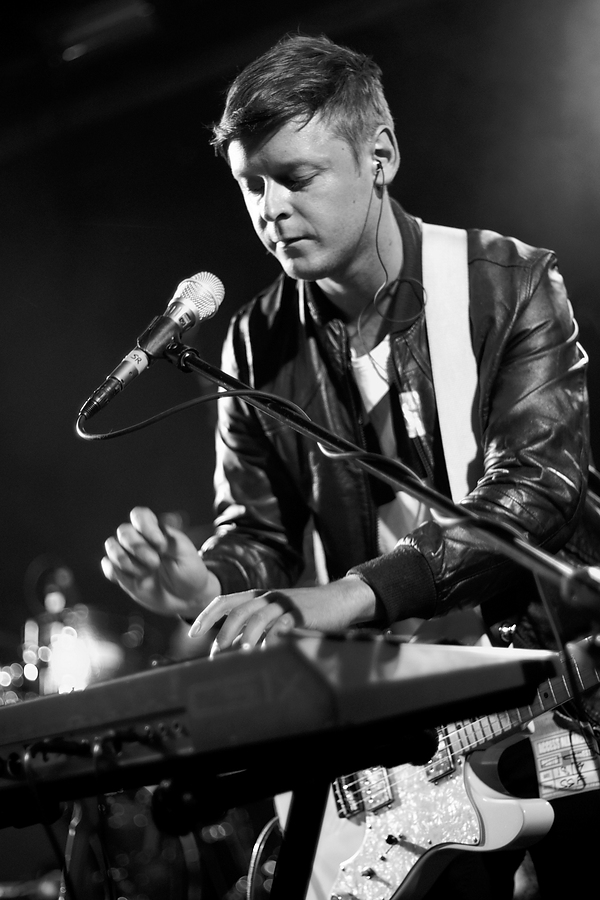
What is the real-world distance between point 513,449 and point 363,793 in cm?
93

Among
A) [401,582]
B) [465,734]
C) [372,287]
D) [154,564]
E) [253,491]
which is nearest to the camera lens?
[154,564]

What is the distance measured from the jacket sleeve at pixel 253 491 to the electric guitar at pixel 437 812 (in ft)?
2.09

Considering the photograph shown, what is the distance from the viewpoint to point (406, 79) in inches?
120

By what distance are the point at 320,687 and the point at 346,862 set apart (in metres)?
1.33

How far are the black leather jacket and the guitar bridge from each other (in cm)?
49

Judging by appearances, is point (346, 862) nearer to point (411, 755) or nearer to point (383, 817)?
point (383, 817)

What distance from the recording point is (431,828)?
199 cm

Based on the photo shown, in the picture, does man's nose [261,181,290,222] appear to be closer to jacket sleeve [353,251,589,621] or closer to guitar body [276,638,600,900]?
jacket sleeve [353,251,589,621]

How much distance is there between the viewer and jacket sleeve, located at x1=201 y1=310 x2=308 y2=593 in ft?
8.07

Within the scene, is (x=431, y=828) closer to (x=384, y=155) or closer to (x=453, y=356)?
(x=453, y=356)

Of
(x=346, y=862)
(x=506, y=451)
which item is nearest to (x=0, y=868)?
(x=346, y=862)

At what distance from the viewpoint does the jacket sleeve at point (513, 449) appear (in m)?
1.79

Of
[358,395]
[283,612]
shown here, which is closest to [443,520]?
[283,612]

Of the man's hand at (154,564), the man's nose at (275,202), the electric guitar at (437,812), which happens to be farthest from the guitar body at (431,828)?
the man's nose at (275,202)
